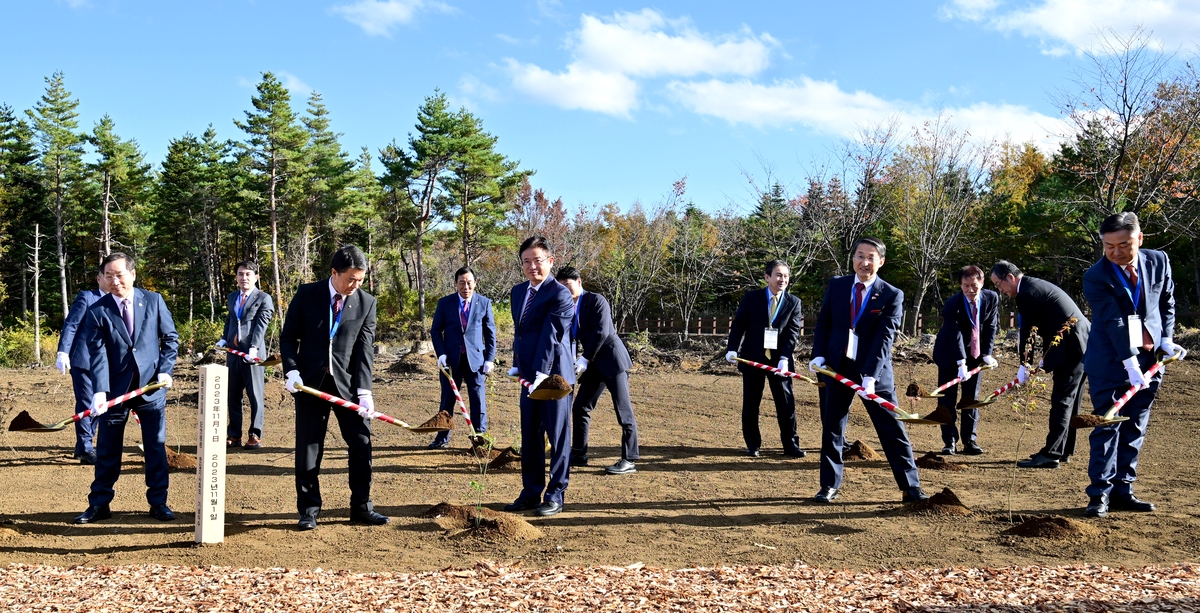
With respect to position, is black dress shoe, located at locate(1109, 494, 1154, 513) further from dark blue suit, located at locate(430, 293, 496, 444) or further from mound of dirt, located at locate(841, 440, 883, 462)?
dark blue suit, located at locate(430, 293, 496, 444)

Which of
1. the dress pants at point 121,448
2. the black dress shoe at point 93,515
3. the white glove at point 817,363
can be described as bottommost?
the black dress shoe at point 93,515

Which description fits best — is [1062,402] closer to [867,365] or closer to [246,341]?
[867,365]

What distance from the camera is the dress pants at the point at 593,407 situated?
24.2ft

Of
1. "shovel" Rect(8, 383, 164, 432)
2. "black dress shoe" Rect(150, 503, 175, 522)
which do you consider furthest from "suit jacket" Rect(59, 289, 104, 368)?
"black dress shoe" Rect(150, 503, 175, 522)

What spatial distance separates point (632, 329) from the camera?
32188 millimetres

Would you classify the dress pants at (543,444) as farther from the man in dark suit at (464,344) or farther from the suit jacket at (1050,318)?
the suit jacket at (1050,318)

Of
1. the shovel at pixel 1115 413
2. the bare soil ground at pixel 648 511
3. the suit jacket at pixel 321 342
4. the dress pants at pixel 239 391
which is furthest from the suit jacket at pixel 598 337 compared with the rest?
the dress pants at pixel 239 391

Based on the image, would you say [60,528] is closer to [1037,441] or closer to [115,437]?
[115,437]

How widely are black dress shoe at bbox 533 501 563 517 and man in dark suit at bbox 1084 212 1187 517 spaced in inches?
137

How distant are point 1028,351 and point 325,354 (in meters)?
5.77

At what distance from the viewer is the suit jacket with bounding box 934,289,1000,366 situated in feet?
27.2

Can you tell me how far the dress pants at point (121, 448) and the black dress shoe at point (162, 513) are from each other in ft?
0.10

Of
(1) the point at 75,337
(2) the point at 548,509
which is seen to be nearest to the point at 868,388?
(2) the point at 548,509

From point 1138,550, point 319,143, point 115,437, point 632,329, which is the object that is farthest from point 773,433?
point 319,143
